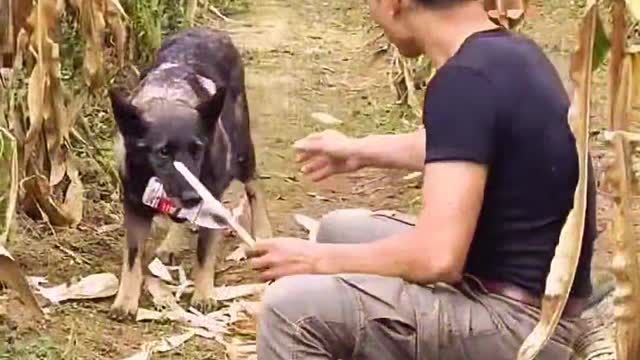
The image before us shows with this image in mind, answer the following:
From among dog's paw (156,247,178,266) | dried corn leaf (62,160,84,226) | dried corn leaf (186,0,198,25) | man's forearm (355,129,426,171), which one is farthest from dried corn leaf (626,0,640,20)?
dried corn leaf (186,0,198,25)

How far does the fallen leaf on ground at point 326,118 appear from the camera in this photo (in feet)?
24.7

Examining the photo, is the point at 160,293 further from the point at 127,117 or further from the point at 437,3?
the point at 437,3

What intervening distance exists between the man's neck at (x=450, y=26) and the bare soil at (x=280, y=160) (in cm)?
186

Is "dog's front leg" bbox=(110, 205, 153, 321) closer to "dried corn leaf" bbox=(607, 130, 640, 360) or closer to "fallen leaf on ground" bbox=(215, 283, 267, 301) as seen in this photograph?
"fallen leaf on ground" bbox=(215, 283, 267, 301)

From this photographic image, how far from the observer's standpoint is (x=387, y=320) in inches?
120

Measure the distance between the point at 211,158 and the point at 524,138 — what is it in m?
2.38

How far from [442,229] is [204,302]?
91.8 inches

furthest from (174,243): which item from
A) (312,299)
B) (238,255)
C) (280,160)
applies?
(312,299)

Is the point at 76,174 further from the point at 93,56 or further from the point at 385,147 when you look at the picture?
the point at 385,147

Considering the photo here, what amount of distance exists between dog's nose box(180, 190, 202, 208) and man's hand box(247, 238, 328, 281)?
1662 millimetres

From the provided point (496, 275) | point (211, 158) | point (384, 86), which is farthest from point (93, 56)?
point (384, 86)

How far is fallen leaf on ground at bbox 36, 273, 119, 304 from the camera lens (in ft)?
16.3

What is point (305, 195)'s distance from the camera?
254 inches

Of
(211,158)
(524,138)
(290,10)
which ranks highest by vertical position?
(524,138)
